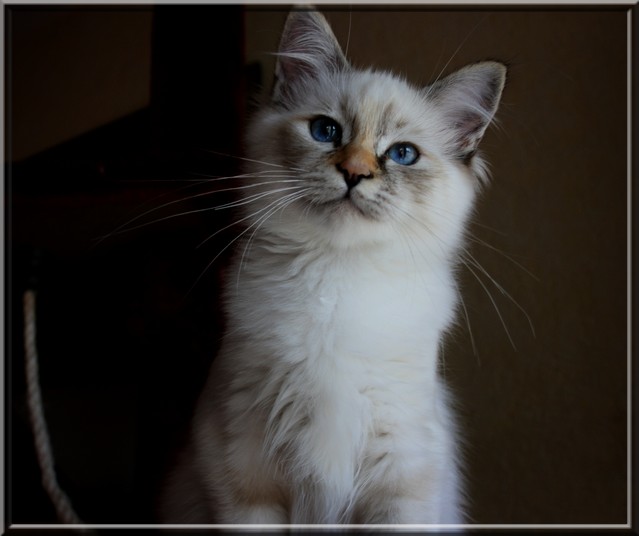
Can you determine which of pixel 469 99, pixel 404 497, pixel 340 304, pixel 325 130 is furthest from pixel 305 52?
pixel 404 497

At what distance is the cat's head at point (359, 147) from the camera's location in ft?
2.47

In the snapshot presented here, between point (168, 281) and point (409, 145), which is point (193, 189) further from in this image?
point (409, 145)

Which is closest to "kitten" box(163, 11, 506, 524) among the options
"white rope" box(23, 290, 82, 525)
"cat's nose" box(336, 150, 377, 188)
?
"cat's nose" box(336, 150, 377, 188)

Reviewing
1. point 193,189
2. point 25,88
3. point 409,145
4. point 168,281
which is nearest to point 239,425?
point 168,281

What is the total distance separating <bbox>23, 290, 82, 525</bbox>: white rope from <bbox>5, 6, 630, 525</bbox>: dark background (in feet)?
0.05

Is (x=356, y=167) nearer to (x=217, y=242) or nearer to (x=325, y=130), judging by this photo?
(x=325, y=130)

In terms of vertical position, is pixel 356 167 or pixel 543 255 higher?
pixel 356 167

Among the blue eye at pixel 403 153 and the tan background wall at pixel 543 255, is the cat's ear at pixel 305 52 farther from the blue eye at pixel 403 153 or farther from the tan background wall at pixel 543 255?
the blue eye at pixel 403 153

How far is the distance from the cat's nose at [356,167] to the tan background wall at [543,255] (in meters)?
0.17

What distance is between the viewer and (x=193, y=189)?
0.84m

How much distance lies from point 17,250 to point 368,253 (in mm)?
525

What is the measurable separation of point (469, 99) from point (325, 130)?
0.20 metres

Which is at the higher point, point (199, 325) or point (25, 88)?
point (25, 88)

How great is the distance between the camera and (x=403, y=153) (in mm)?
798
